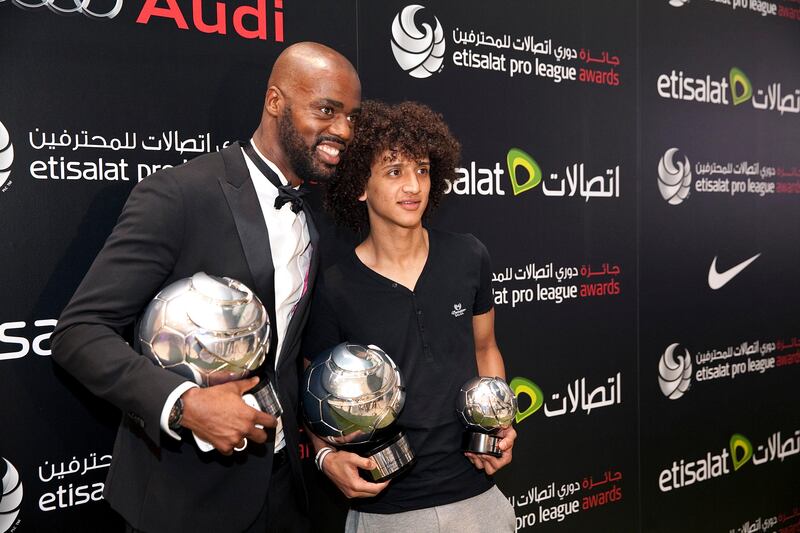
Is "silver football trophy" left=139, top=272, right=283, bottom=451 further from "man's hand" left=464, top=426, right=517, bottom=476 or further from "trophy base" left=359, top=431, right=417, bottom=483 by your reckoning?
"man's hand" left=464, top=426, right=517, bottom=476

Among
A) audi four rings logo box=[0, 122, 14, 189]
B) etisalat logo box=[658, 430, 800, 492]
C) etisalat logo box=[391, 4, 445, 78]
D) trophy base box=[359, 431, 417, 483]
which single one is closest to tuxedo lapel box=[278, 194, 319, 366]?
trophy base box=[359, 431, 417, 483]

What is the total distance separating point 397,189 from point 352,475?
2.82ft

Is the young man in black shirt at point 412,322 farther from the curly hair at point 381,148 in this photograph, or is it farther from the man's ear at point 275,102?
the man's ear at point 275,102

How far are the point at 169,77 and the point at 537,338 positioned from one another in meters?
2.02

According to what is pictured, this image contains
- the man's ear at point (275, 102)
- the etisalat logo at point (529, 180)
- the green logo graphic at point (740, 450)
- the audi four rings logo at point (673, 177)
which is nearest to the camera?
the man's ear at point (275, 102)

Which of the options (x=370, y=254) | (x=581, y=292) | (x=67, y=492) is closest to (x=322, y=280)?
(x=370, y=254)

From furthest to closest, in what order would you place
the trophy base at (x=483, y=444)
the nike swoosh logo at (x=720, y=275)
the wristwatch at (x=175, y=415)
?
the nike swoosh logo at (x=720, y=275) < the trophy base at (x=483, y=444) < the wristwatch at (x=175, y=415)

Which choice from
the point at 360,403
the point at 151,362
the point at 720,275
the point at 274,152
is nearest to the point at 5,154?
the point at 274,152

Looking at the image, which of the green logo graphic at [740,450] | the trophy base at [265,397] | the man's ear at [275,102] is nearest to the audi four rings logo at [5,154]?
the man's ear at [275,102]

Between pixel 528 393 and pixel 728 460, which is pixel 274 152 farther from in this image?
pixel 728 460

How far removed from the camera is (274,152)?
2.00 metres

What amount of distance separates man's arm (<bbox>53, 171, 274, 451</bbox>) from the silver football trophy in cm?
4

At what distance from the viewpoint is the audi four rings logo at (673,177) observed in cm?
388

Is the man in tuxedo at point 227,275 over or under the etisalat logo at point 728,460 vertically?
over
